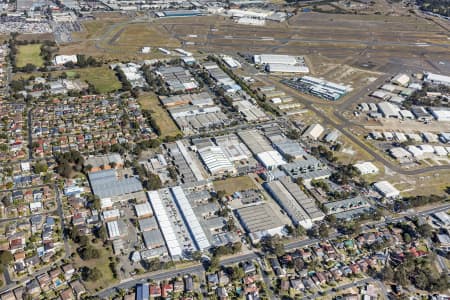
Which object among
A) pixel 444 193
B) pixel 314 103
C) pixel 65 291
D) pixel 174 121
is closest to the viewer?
pixel 65 291

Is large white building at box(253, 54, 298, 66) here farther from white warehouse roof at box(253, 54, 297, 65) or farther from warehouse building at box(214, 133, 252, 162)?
warehouse building at box(214, 133, 252, 162)

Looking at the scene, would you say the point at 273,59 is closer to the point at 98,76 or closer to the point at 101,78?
the point at 101,78

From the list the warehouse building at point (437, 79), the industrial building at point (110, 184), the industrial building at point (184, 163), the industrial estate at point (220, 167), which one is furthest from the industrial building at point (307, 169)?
the warehouse building at point (437, 79)

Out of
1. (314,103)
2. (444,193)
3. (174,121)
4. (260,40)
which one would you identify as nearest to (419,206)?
(444,193)

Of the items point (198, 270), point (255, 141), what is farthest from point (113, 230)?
point (255, 141)

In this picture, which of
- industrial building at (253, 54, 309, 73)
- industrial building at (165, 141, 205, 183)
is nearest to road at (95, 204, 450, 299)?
industrial building at (165, 141, 205, 183)

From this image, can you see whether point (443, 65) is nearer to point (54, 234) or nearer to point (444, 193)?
point (444, 193)
